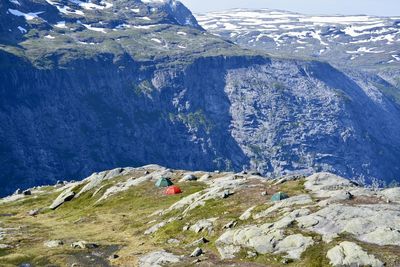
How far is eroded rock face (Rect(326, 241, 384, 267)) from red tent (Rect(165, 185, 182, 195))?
2183 inches

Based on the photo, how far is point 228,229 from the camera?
242ft

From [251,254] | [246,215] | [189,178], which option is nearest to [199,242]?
[246,215]

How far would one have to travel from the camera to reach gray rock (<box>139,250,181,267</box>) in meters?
65.7

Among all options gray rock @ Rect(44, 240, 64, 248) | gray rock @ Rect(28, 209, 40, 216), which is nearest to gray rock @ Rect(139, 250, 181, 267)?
gray rock @ Rect(44, 240, 64, 248)

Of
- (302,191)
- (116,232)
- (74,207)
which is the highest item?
(302,191)

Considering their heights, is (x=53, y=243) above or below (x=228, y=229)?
below

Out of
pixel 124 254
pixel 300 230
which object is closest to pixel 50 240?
pixel 124 254

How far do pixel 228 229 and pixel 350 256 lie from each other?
779 inches

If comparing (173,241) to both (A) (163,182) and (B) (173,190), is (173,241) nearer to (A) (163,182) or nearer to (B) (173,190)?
(B) (173,190)

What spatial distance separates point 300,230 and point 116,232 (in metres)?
35.5

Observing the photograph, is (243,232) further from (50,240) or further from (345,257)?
(50,240)

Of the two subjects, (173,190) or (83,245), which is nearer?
(83,245)

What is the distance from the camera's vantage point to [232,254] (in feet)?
215

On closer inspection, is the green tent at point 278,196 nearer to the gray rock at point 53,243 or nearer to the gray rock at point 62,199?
the gray rock at point 53,243
